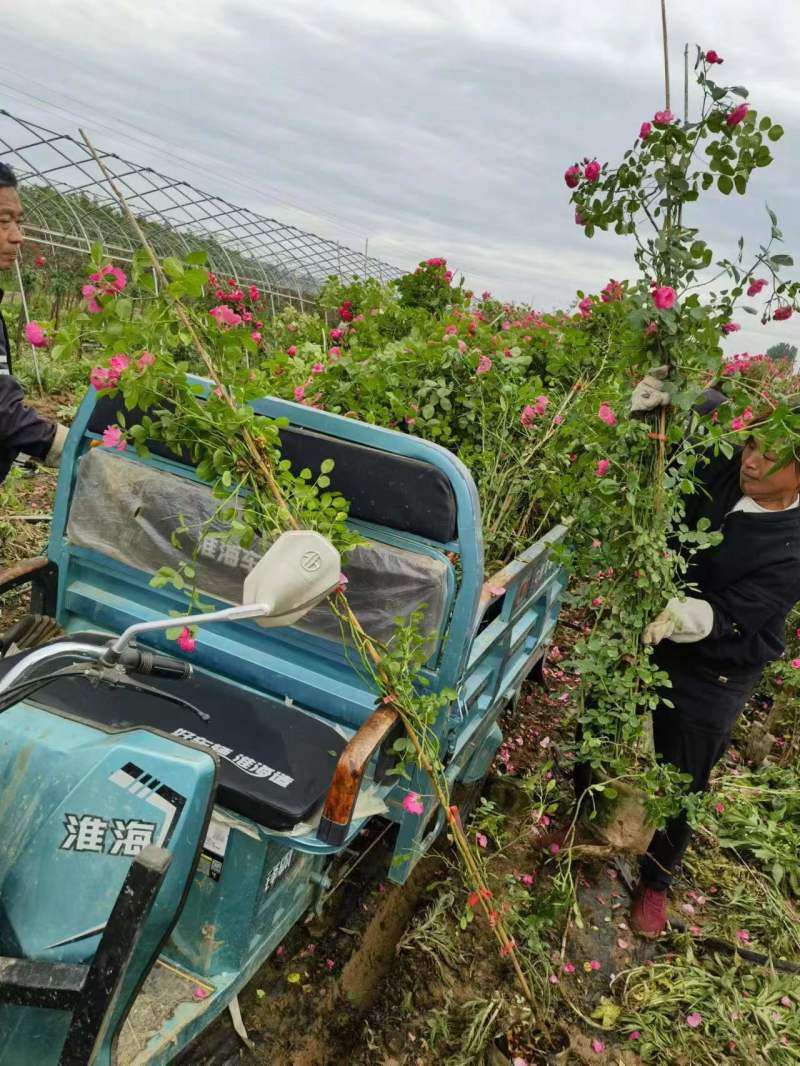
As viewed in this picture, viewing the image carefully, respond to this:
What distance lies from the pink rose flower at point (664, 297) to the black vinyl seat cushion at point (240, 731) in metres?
1.58

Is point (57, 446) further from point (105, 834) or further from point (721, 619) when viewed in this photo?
point (721, 619)

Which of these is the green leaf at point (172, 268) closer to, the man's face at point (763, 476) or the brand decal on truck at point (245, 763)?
the brand decal on truck at point (245, 763)

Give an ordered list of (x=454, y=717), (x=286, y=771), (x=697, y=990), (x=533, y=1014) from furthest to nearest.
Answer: (x=697, y=990) → (x=533, y=1014) → (x=454, y=717) → (x=286, y=771)

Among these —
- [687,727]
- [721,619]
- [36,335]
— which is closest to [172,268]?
[36,335]

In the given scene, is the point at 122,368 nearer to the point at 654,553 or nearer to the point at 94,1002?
the point at 94,1002

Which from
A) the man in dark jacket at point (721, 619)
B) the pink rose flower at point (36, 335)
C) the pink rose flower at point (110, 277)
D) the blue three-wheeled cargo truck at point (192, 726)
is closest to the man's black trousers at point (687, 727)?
the man in dark jacket at point (721, 619)

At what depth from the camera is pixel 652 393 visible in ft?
7.86

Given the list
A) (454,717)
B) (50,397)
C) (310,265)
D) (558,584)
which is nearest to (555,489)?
(558,584)

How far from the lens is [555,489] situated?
3418mm

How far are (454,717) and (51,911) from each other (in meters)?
1.19

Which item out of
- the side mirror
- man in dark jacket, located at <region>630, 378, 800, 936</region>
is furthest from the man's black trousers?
the side mirror

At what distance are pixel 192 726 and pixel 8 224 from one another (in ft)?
7.08

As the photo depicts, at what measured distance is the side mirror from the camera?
133cm

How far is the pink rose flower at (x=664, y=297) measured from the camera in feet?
7.21
